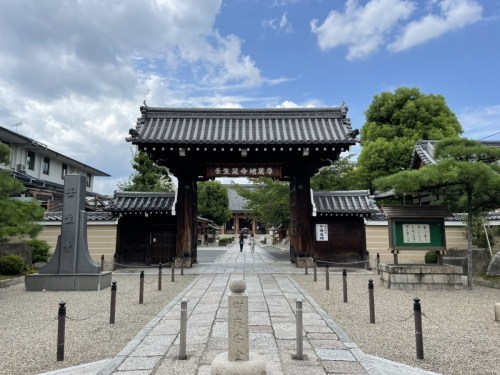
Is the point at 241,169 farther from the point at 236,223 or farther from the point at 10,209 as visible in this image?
the point at 236,223

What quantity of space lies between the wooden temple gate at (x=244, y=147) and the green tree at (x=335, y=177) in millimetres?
6127

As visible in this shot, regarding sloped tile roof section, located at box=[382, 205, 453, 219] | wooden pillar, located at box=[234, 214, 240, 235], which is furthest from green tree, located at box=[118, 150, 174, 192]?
wooden pillar, located at box=[234, 214, 240, 235]

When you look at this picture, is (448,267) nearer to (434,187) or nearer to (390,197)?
(434,187)

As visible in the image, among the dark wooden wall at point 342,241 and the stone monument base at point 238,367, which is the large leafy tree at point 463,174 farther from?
the stone monument base at point 238,367

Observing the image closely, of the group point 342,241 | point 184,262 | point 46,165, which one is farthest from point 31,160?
point 342,241

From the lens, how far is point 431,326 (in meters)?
6.85

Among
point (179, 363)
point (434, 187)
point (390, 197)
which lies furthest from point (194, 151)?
point (390, 197)

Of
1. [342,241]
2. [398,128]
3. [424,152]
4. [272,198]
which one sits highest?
[398,128]

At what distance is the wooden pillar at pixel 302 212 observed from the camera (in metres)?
15.6

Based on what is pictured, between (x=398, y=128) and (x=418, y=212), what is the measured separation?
691 inches

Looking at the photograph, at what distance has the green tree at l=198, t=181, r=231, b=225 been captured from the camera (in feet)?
145

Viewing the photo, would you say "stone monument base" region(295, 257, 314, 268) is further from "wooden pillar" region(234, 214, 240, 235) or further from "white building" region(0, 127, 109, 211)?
"wooden pillar" region(234, 214, 240, 235)

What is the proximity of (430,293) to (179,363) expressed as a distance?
28.1 ft

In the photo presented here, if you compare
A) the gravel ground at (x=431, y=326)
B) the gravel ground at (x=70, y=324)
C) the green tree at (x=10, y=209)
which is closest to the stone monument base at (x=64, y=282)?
the gravel ground at (x=70, y=324)
